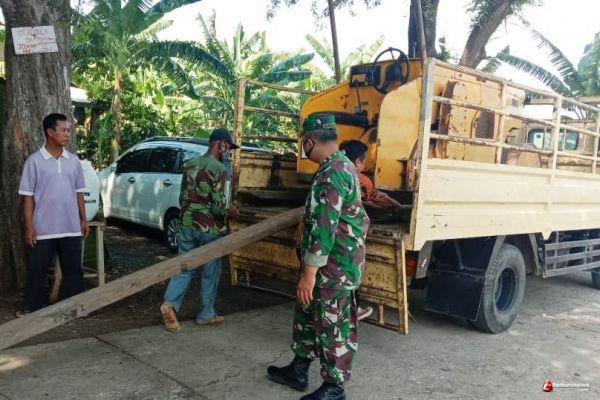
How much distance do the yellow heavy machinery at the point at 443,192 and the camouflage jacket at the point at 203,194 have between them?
1.56 feet

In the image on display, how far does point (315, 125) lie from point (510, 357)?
246 cm

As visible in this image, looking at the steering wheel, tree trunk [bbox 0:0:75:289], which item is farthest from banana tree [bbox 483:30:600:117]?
tree trunk [bbox 0:0:75:289]

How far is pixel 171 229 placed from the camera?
7.30 m

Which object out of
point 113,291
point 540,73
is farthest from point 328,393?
point 540,73

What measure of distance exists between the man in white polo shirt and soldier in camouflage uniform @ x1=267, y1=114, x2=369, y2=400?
209 centimetres

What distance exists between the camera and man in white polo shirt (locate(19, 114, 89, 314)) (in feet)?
13.1

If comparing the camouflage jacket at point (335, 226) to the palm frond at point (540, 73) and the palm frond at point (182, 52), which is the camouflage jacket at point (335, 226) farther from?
the palm frond at point (540, 73)

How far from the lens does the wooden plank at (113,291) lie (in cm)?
270

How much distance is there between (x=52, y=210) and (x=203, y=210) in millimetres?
1125

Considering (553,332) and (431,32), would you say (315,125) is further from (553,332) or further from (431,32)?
(431,32)

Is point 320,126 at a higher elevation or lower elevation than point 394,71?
lower

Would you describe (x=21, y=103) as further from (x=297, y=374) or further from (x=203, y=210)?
(x=297, y=374)

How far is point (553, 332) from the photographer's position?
4871 millimetres

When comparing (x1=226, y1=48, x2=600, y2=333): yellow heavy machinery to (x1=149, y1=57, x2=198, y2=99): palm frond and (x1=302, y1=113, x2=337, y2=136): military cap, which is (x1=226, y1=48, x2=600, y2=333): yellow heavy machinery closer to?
(x1=302, y1=113, x2=337, y2=136): military cap
